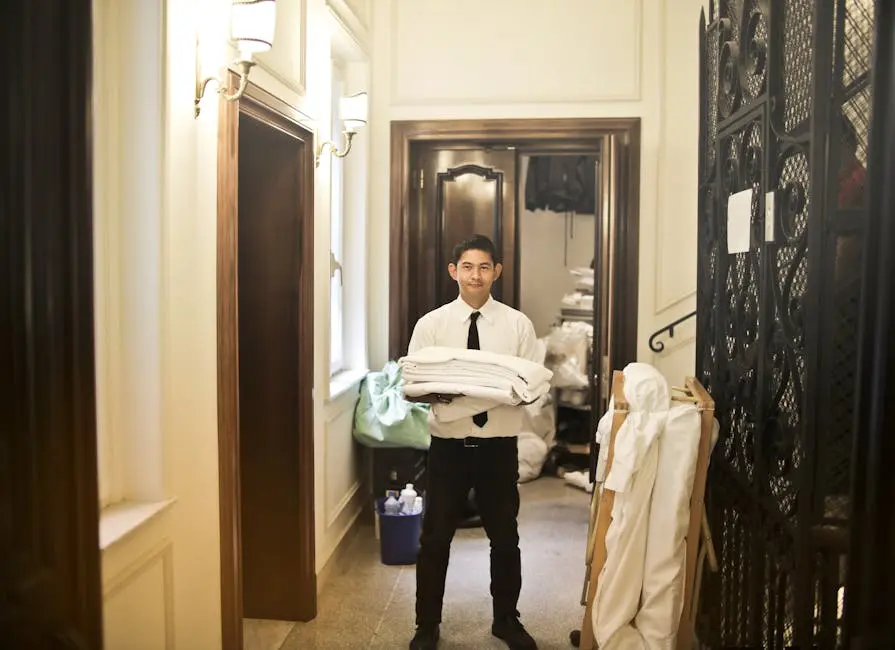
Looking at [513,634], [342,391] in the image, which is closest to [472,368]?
[513,634]

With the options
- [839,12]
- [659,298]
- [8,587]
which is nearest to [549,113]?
[659,298]

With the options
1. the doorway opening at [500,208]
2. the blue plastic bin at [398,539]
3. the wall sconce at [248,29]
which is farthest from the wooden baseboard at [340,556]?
the wall sconce at [248,29]

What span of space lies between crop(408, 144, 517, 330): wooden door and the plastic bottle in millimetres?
952

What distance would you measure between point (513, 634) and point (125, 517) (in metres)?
1.56

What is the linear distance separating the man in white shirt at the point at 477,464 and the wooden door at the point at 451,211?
1383mm

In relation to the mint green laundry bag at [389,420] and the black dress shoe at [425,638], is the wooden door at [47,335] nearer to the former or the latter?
the black dress shoe at [425,638]

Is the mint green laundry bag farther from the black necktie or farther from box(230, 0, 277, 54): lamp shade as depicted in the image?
box(230, 0, 277, 54): lamp shade

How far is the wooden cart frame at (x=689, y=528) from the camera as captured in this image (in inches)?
92.9

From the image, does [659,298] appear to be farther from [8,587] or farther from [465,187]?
[8,587]

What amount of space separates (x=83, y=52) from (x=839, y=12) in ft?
4.90

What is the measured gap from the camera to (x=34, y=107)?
95cm

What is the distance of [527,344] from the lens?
3.00 meters

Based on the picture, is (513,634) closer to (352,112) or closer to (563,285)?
(352,112)

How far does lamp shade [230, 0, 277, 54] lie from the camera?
2.10 meters
